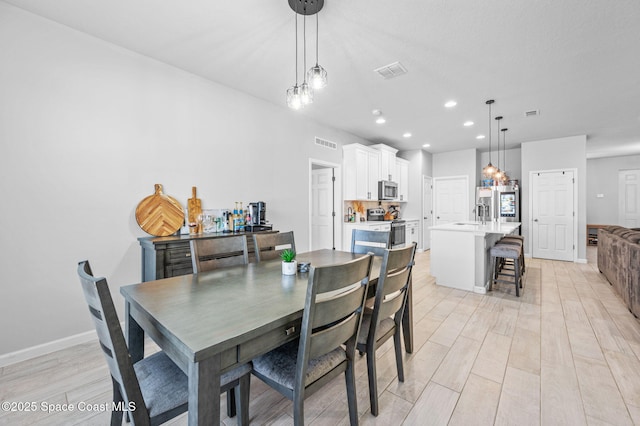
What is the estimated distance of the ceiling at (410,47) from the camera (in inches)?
84.9

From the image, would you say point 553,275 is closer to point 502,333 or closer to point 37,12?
point 502,333

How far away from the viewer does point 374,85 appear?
11.5 feet

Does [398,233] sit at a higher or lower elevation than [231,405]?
higher

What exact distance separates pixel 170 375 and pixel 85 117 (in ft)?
8.24

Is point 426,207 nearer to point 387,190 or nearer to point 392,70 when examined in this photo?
point 387,190

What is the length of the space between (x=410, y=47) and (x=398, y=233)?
4.28 metres

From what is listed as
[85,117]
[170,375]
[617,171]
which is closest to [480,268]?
[170,375]

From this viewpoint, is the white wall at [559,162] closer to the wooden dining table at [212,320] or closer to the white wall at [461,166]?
the white wall at [461,166]

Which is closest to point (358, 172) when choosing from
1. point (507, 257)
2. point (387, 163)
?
point (387, 163)

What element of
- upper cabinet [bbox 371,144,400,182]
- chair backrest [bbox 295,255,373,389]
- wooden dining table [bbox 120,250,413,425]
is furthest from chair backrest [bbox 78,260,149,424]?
upper cabinet [bbox 371,144,400,182]

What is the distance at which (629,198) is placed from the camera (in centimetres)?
803

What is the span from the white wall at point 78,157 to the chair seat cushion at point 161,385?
1767mm

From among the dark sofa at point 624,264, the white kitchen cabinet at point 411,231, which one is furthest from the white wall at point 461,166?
the dark sofa at point 624,264

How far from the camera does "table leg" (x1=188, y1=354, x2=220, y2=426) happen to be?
91 centimetres
